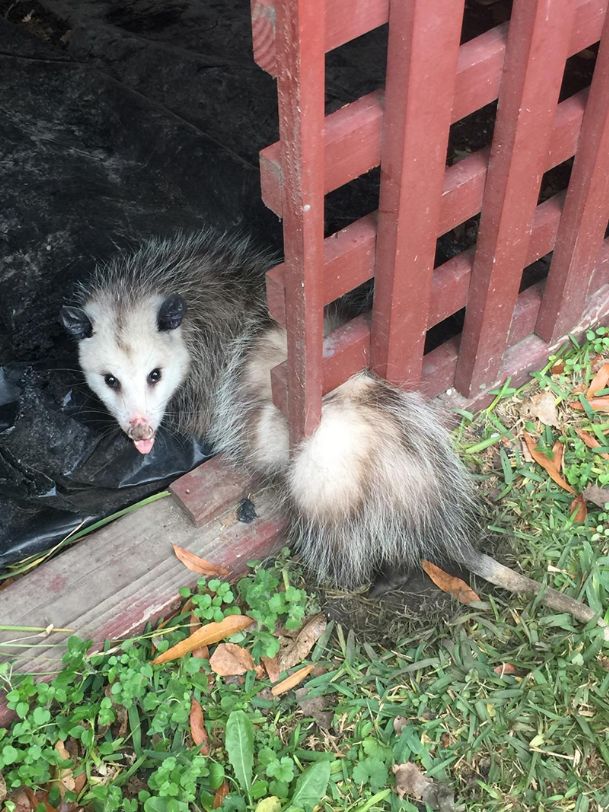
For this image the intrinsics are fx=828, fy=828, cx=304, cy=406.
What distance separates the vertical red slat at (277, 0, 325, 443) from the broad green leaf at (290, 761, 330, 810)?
63 centimetres

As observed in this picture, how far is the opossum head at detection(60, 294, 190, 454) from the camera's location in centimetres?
191

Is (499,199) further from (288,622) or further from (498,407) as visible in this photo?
(288,622)

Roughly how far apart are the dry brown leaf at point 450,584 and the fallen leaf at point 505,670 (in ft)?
0.48

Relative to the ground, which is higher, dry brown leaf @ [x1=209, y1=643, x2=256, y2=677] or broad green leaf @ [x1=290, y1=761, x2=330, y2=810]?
broad green leaf @ [x1=290, y1=761, x2=330, y2=810]

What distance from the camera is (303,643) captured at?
168cm

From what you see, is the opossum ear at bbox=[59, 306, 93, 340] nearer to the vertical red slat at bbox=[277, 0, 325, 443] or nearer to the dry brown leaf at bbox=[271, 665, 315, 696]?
the vertical red slat at bbox=[277, 0, 325, 443]

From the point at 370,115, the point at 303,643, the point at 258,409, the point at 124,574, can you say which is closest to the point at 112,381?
the point at 258,409

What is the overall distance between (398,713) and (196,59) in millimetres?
2098

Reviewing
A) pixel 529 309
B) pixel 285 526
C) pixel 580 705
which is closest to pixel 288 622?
pixel 285 526

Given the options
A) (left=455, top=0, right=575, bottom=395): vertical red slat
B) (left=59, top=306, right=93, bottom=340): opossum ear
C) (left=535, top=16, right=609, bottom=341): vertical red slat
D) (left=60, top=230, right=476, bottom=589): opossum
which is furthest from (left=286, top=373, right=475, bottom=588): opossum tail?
(left=59, top=306, right=93, bottom=340): opossum ear

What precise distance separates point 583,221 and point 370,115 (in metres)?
0.70

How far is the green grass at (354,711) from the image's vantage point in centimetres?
145

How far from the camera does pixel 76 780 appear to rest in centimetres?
152

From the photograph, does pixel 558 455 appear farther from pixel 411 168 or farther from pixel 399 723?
pixel 411 168
